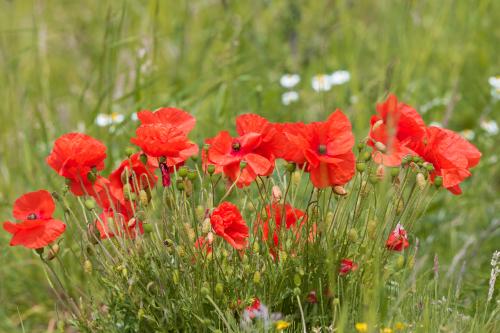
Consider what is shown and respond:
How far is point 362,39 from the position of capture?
14.3 feet

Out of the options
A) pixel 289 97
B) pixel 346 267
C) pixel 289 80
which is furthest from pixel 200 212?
pixel 289 80

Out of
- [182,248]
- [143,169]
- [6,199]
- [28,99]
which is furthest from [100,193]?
[28,99]

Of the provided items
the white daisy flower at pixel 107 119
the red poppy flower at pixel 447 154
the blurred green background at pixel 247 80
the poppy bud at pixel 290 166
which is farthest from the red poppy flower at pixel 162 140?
the white daisy flower at pixel 107 119

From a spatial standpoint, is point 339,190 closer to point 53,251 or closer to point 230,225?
point 230,225

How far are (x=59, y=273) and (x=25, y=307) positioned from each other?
0.22 metres

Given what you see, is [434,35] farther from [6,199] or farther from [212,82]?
A: [6,199]

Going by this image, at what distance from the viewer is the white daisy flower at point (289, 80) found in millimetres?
3735

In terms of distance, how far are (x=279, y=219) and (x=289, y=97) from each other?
1.63 m

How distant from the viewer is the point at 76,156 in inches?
77.7

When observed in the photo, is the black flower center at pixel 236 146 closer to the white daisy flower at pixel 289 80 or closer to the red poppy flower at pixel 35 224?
the red poppy flower at pixel 35 224

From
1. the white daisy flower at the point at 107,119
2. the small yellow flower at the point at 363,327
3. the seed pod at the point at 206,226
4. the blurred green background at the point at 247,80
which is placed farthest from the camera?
the white daisy flower at the point at 107,119

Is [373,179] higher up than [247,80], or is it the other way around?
[373,179]

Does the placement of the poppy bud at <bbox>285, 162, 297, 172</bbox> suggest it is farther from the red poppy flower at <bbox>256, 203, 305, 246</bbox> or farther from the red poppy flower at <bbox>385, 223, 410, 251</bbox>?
the red poppy flower at <bbox>385, 223, 410, 251</bbox>

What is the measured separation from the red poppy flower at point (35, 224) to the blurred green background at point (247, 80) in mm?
792
